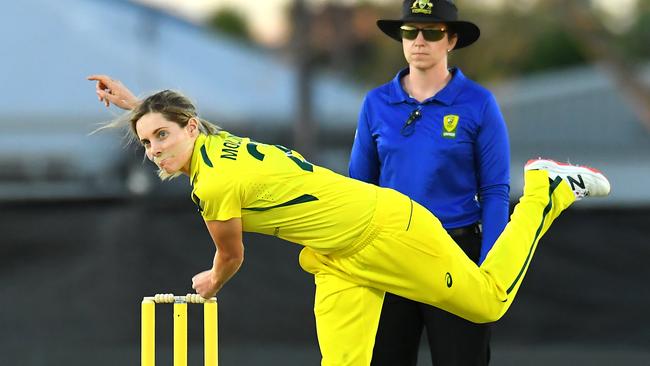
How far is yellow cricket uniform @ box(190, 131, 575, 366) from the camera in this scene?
13.7 ft

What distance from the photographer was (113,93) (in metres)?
4.50

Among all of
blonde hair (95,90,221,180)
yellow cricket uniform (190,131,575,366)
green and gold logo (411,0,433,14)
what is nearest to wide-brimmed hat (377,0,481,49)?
green and gold logo (411,0,433,14)

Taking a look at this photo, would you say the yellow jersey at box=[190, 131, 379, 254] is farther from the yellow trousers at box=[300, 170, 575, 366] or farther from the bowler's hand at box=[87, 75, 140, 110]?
the bowler's hand at box=[87, 75, 140, 110]

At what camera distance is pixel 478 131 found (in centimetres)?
446

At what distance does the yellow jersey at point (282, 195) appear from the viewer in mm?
4117

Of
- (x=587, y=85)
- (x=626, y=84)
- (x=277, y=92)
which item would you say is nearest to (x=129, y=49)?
(x=277, y=92)

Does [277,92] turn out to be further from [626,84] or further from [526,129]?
[526,129]

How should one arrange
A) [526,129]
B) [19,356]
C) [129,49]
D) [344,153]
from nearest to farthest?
[19,356] < [129,49] < [344,153] < [526,129]

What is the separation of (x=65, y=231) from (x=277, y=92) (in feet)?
57.5

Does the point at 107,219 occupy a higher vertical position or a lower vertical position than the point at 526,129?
higher

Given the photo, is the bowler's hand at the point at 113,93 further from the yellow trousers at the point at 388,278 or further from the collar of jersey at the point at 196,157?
the yellow trousers at the point at 388,278

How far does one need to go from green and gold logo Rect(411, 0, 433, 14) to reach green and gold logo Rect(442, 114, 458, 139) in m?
0.40

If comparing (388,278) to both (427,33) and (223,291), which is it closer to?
(427,33)

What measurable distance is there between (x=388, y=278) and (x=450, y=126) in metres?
0.62
